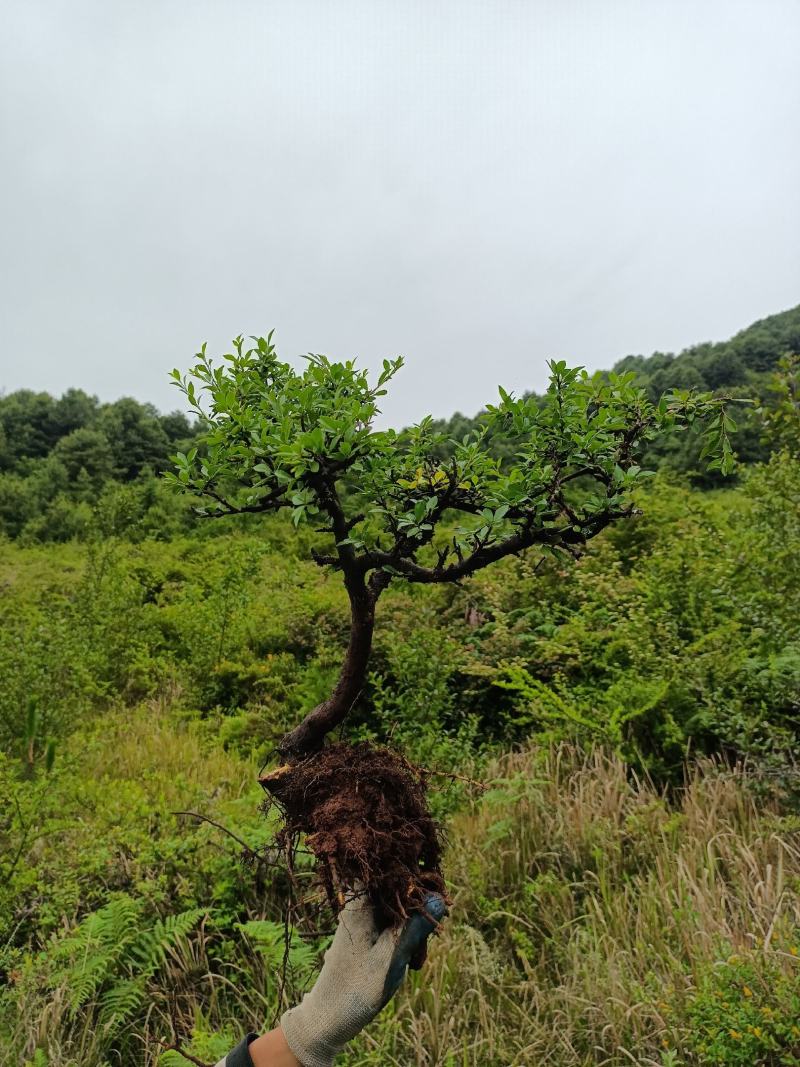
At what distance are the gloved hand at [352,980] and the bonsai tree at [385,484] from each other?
5cm

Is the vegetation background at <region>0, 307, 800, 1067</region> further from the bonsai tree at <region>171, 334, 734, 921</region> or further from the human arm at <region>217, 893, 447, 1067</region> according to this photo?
the bonsai tree at <region>171, 334, 734, 921</region>

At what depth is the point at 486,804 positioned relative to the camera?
12.0 feet

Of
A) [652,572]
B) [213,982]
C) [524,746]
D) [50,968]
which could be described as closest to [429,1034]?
[213,982]

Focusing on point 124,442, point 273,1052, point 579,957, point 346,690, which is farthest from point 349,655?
point 124,442

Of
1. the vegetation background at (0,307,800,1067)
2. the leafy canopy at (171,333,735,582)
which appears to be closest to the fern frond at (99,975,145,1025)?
the vegetation background at (0,307,800,1067)

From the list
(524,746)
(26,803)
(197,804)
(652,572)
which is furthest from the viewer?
(652,572)

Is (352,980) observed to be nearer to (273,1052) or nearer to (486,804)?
(273,1052)

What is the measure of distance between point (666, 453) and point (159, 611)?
33.3ft

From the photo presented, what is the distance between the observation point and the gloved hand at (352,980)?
4.02 ft

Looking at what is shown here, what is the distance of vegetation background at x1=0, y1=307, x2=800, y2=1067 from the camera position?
2.45 m

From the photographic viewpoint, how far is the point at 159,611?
277 inches

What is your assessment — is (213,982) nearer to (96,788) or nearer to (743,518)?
(96,788)

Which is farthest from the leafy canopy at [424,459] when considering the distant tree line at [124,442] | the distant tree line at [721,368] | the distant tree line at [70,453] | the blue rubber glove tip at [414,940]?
the distant tree line at [70,453]

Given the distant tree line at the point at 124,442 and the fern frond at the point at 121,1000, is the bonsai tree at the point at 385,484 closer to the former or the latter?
the fern frond at the point at 121,1000
